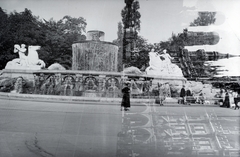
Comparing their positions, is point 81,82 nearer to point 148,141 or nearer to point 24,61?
point 24,61

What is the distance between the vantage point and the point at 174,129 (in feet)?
7.50

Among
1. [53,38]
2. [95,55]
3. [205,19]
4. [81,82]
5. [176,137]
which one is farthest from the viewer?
[53,38]

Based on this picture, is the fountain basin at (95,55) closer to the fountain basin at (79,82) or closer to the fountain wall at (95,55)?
the fountain wall at (95,55)

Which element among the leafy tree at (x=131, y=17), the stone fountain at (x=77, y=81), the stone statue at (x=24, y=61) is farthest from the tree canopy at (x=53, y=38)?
the leafy tree at (x=131, y=17)

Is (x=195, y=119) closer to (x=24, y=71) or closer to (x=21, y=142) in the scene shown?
(x=21, y=142)

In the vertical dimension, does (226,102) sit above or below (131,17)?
below

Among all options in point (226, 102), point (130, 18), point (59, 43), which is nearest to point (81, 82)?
point (130, 18)

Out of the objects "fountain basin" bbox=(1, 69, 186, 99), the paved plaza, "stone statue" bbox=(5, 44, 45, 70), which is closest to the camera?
the paved plaza

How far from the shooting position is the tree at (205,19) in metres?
1.98

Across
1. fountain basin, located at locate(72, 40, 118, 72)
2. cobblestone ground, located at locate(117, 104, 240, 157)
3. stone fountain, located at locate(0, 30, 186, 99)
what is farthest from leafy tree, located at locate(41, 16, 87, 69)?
cobblestone ground, located at locate(117, 104, 240, 157)

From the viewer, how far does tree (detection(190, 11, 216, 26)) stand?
1.98 m

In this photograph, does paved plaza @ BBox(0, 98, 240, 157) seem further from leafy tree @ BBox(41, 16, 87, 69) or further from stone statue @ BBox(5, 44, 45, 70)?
leafy tree @ BBox(41, 16, 87, 69)

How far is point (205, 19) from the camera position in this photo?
202cm

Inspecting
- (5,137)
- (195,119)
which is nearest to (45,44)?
(5,137)
